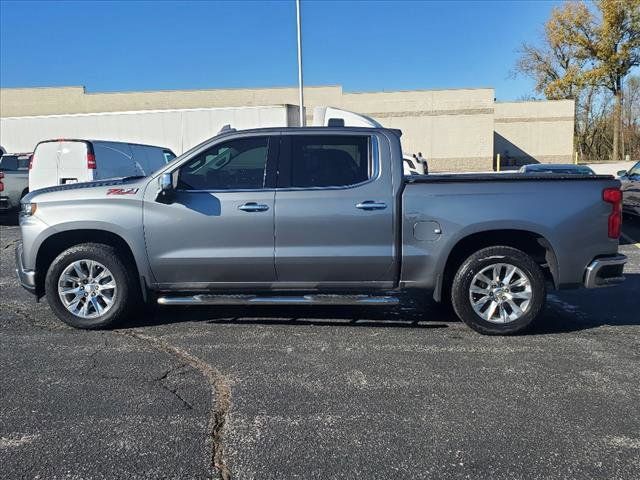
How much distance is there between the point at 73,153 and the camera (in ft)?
37.4

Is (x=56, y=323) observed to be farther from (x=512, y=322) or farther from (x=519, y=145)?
(x=519, y=145)

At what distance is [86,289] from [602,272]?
481 centimetres

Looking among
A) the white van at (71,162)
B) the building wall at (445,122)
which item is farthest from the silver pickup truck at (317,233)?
the building wall at (445,122)

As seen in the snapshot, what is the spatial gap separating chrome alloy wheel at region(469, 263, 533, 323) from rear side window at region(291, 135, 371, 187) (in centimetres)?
144

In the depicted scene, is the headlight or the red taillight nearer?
the red taillight

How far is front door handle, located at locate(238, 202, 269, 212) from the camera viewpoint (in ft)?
16.5

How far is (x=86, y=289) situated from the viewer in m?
5.25

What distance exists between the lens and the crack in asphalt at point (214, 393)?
117 inches

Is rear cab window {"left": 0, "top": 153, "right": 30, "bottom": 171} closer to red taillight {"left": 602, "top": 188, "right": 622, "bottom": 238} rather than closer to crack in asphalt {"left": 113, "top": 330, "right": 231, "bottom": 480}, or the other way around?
crack in asphalt {"left": 113, "top": 330, "right": 231, "bottom": 480}

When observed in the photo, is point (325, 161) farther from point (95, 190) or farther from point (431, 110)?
point (431, 110)

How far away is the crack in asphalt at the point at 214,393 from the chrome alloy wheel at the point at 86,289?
1.09 ft

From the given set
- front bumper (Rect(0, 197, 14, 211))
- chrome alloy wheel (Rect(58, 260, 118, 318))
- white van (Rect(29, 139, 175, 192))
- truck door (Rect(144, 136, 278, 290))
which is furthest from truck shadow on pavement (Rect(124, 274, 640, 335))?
front bumper (Rect(0, 197, 14, 211))

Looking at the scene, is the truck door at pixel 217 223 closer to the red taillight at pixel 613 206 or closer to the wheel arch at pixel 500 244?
the wheel arch at pixel 500 244

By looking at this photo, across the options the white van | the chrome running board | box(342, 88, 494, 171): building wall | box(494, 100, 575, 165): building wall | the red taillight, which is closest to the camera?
the red taillight
